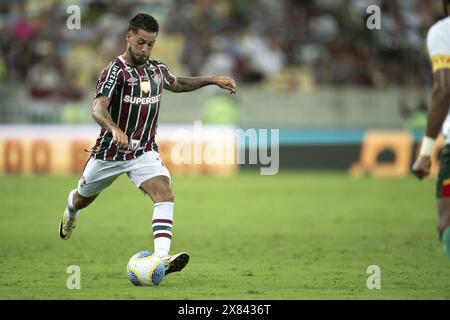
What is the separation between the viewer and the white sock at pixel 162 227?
29.3 feet

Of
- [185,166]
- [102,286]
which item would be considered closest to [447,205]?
[102,286]

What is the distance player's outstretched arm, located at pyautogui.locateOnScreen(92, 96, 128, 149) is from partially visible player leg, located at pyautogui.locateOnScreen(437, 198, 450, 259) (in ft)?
8.77

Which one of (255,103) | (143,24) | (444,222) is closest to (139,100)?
(143,24)

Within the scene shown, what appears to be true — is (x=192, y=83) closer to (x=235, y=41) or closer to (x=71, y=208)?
(x=71, y=208)

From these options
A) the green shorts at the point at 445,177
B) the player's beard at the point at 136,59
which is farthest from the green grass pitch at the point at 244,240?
the player's beard at the point at 136,59

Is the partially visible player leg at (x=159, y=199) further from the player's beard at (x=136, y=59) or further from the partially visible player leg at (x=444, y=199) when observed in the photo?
the partially visible player leg at (x=444, y=199)

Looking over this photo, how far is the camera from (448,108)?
704 centimetres

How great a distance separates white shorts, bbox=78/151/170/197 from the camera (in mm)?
9383

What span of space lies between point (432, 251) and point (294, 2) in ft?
51.9

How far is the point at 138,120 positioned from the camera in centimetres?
934

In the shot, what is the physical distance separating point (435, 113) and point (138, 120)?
10.6 ft

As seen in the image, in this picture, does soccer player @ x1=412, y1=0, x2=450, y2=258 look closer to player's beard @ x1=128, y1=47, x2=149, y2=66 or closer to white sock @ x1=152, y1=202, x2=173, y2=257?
white sock @ x1=152, y1=202, x2=173, y2=257

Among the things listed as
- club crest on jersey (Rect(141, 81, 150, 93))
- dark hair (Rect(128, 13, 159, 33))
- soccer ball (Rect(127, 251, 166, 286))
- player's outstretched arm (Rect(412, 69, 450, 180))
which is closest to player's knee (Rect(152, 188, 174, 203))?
soccer ball (Rect(127, 251, 166, 286))
